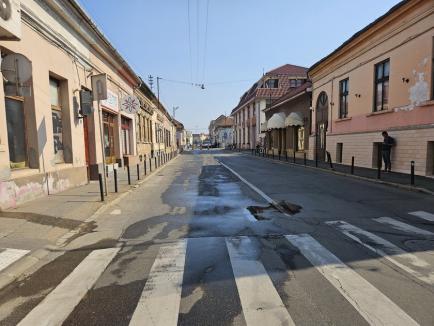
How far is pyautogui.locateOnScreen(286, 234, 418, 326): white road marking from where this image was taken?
310cm

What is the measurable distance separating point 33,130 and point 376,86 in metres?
16.4

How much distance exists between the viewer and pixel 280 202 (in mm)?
8922

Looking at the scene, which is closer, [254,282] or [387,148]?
[254,282]

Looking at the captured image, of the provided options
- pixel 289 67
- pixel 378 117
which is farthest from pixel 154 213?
pixel 289 67

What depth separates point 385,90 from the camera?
16594 millimetres

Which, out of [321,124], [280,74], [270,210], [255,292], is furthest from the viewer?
[280,74]

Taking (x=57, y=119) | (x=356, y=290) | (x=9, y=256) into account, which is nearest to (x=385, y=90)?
(x=57, y=119)

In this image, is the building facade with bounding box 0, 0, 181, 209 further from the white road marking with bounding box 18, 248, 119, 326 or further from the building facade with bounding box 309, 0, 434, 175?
the building facade with bounding box 309, 0, 434, 175

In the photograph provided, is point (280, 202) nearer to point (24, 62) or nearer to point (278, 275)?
point (278, 275)

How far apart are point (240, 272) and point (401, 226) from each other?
4.02 metres

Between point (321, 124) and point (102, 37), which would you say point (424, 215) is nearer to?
point (102, 37)

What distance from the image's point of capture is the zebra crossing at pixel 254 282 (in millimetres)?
3195

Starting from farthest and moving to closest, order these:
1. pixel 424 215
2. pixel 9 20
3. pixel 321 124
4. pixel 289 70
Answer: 1. pixel 289 70
2. pixel 321 124
3. pixel 424 215
4. pixel 9 20

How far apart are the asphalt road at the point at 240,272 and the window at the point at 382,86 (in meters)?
10.4
